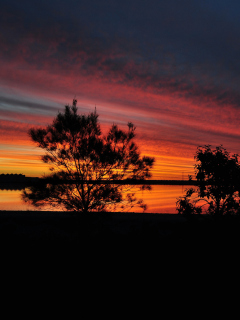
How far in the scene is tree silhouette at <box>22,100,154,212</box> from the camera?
55.2 feet

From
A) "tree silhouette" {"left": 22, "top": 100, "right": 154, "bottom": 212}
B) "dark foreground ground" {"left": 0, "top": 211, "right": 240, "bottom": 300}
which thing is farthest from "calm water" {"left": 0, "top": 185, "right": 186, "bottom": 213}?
"dark foreground ground" {"left": 0, "top": 211, "right": 240, "bottom": 300}

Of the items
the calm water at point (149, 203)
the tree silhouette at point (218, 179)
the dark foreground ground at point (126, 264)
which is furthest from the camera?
the calm water at point (149, 203)

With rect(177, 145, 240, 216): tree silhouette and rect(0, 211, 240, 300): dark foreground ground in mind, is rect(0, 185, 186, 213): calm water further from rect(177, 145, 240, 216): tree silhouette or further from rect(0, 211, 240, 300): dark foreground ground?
rect(0, 211, 240, 300): dark foreground ground

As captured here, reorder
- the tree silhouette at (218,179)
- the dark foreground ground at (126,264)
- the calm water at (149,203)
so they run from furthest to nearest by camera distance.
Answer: the calm water at (149,203) → the tree silhouette at (218,179) → the dark foreground ground at (126,264)

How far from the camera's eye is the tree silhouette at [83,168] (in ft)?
55.2

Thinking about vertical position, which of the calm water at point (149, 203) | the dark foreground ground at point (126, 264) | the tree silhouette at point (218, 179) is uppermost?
the tree silhouette at point (218, 179)

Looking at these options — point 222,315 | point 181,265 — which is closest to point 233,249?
point 181,265

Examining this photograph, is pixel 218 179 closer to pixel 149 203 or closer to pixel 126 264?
pixel 126 264

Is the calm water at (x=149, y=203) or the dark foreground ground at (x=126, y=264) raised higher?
the dark foreground ground at (x=126, y=264)

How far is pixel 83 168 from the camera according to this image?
16.9 meters

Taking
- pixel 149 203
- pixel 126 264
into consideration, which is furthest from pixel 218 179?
pixel 149 203

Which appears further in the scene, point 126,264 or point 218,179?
point 218,179

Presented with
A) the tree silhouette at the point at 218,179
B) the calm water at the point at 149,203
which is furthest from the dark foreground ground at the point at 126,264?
the calm water at the point at 149,203

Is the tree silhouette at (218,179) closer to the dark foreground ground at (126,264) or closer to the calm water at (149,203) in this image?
the dark foreground ground at (126,264)
